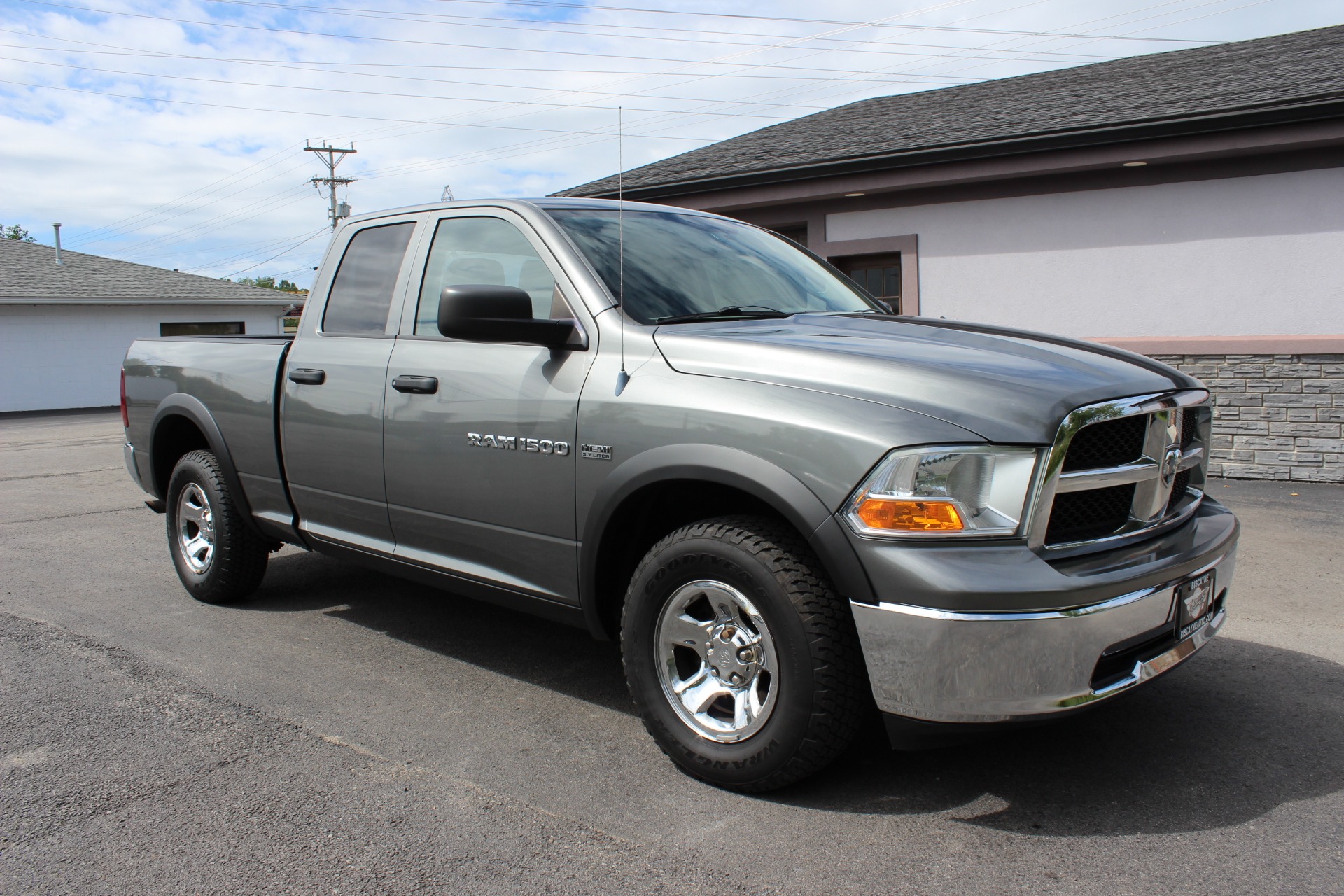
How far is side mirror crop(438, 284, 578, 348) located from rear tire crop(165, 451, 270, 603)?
2.40 m

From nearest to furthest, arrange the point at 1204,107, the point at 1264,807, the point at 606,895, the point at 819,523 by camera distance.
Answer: the point at 606,895 → the point at 819,523 → the point at 1264,807 → the point at 1204,107

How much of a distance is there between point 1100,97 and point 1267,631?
7.82 m

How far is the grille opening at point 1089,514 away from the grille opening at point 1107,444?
0.08 m

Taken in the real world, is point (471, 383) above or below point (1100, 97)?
below

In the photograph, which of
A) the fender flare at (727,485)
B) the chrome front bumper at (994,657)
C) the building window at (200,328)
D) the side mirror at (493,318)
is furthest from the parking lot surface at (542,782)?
the building window at (200,328)

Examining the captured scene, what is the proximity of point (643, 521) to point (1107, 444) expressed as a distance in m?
1.50

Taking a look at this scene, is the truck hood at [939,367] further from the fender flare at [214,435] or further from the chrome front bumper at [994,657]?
the fender flare at [214,435]

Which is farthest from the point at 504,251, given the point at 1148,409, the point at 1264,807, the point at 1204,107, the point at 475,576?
the point at 1204,107

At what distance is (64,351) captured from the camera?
89.6ft

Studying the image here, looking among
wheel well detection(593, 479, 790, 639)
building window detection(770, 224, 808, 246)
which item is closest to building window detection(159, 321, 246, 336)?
building window detection(770, 224, 808, 246)

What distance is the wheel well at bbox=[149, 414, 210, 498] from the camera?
18.6ft

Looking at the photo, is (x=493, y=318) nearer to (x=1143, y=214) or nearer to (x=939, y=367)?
(x=939, y=367)

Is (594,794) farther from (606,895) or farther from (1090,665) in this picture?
(1090,665)

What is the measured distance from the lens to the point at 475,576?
3967 millimetres
